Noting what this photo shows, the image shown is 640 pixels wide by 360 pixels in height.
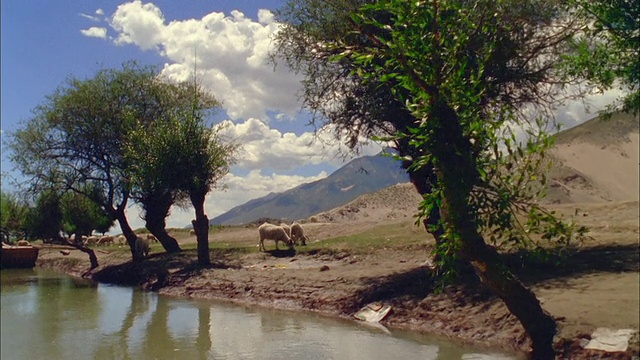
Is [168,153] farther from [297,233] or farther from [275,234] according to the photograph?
[297,233]

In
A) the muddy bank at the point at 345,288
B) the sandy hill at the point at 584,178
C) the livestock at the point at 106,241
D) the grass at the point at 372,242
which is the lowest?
the muddy bank at the point at 345,288

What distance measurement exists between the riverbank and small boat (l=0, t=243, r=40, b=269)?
45.1ft

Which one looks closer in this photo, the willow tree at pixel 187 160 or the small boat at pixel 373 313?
the small boat at pixel 373 313

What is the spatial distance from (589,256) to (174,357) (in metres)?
10.9

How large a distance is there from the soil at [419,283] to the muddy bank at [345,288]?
4 cm

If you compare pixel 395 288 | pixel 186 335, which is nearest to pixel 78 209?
pixel 186 335

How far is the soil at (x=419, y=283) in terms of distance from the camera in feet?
40.3

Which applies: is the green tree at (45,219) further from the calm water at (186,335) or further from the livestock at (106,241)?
the calm water at (186,335)

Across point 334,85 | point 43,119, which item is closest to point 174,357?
point 334,85

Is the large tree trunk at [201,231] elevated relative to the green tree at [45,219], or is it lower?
lower

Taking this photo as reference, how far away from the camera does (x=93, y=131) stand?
3438cm

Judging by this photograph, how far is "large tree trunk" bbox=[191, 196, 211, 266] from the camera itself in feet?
94.6

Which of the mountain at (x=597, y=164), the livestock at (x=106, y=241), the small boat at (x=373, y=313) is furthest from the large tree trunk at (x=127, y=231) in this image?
the mountain at (x=597, y=164)

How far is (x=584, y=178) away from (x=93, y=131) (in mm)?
37128
